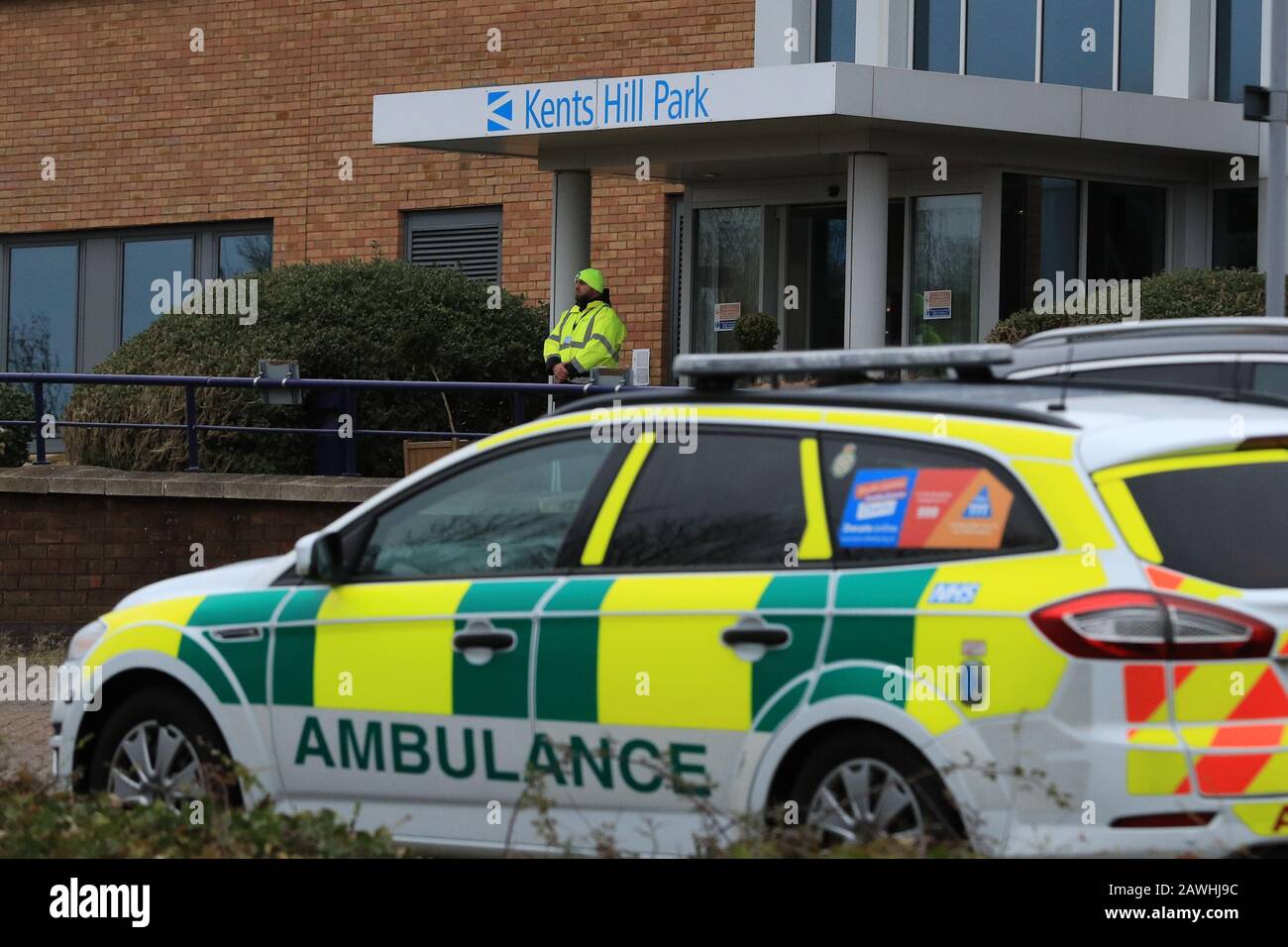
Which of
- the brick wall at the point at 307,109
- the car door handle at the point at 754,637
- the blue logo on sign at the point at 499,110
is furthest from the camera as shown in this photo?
the brick wall at the point at 307,109

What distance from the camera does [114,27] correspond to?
2503 cm

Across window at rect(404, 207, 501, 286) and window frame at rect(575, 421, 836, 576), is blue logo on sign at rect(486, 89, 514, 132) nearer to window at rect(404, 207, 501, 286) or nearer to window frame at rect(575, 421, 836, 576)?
window at rect(404, 207, 501, 286)

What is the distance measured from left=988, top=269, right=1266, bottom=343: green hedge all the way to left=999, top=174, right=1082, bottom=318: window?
2567 millimetres

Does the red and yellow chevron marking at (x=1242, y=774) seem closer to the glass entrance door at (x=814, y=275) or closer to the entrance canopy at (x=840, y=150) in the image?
the entrance canopy at (x=840, y=150)

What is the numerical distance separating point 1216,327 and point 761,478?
3224mm

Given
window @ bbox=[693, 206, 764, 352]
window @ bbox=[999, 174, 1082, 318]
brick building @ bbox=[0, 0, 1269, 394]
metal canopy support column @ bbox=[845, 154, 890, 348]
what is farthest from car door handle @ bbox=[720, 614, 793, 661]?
window @ bbox=[693, 206, 764, 352]

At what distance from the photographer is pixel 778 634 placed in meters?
5.44

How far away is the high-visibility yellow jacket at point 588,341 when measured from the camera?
15391 millimetres

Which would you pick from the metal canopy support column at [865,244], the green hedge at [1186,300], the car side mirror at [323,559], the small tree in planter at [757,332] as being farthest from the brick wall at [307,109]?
the car side mirror at [323,559]

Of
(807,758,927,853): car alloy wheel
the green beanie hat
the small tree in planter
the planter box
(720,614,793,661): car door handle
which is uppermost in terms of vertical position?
the green beanie hat

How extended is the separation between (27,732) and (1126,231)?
42.4 ft

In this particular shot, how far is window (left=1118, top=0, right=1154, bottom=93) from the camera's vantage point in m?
20.0

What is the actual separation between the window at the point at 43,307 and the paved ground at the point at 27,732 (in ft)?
50.3
